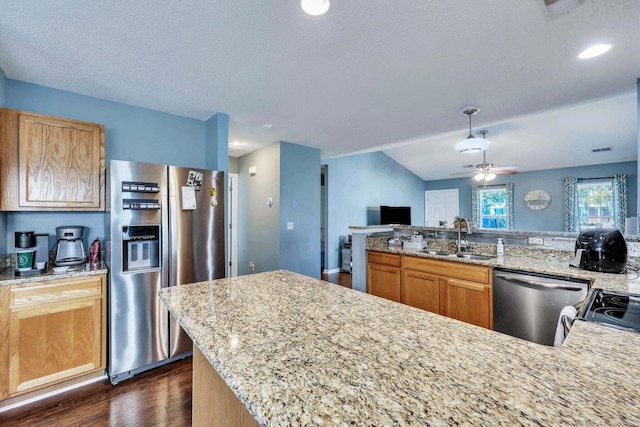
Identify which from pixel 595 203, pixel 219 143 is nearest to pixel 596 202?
pixel 595 203

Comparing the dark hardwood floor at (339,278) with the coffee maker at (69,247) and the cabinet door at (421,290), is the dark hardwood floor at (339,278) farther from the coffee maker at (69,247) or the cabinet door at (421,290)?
the coffee maker at (69,247)

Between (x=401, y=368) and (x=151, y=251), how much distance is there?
7.64 ft

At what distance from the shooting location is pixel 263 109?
110 inches

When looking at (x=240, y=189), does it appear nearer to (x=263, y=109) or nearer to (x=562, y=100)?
(x=263, y=109)

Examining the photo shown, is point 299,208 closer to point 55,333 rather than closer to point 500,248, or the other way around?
point 500,248

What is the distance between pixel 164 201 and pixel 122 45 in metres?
1.17

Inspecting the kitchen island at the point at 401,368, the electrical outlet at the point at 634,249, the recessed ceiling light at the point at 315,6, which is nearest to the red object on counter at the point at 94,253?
the kitchen island at the point at 401,368

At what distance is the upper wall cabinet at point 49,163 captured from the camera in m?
1.95

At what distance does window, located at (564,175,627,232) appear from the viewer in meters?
5.80

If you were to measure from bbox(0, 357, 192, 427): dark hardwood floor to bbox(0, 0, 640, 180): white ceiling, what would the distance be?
247 centimetres

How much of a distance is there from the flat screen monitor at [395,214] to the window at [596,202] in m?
3.71

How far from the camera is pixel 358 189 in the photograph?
6.75 m

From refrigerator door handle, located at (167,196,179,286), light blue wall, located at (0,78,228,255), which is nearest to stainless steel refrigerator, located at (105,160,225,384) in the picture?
refrigerator door handle, located at (167,196,179,286)

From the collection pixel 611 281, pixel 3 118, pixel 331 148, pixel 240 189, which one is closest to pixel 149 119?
pixel 3 118
